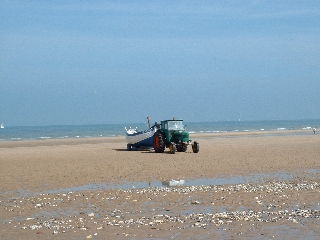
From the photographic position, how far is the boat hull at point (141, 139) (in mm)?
32441

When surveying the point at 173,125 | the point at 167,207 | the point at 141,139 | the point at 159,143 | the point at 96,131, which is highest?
the point at 173,125

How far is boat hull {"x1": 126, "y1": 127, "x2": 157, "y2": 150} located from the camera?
32.4 metres

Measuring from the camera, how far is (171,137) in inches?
1195

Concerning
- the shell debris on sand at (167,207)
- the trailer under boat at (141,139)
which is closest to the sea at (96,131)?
the trailer under boat at (141,139)

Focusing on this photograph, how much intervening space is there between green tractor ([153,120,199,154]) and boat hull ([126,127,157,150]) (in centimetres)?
150

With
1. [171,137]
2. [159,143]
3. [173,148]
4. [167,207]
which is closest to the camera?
[167,207]

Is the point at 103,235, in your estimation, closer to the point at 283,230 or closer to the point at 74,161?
the point at 283,230

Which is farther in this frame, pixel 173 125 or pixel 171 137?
pixel 173 125

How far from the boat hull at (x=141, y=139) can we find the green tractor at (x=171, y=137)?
4.92ft

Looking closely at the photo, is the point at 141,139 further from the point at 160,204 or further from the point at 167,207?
the point at 167,207

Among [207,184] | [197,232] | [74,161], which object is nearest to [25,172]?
[74,161]

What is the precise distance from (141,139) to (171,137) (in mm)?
3300

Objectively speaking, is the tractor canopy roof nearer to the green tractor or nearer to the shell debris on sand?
the green tractor

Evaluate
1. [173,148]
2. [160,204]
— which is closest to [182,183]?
[160,204]
